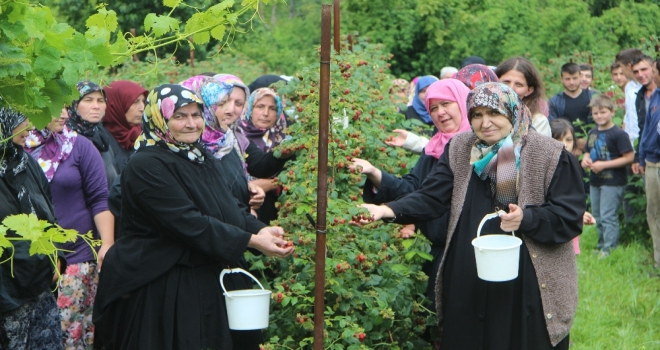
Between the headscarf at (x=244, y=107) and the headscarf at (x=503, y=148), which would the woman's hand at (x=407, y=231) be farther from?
the headscarf at (x=244, y=107)

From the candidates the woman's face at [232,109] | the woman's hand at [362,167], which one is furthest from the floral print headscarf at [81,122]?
the woman's hand at [362,167]

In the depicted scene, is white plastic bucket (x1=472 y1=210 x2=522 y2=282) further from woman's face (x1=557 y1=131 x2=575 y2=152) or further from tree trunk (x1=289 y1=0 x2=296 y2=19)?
tree trunk (x1=289 y1=0 x2=296 y2=19)

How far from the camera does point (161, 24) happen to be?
263 centimetres

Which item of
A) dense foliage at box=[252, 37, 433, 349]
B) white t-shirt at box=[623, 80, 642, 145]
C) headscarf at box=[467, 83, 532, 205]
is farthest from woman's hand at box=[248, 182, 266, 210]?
white t-shirt at box=[623, 80, 642, 145]

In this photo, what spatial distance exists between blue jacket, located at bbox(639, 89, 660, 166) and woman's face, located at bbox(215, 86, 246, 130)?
12.3 ft

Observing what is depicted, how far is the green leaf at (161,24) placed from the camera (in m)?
2.60

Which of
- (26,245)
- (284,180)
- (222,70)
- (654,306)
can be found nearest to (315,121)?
(284,180)

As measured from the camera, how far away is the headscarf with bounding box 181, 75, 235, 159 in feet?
15.3

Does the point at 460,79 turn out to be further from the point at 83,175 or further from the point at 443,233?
the point at 83,175

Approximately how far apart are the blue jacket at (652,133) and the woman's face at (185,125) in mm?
4715

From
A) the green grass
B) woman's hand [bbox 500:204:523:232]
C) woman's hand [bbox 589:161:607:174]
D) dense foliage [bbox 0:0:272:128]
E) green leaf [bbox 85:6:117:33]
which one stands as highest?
green leaf [bbox 85:6:117:33]

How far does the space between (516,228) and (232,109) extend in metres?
2.09

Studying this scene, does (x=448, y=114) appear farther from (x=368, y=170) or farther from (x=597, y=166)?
(x=597, y=166)

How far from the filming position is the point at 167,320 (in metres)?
3.88
